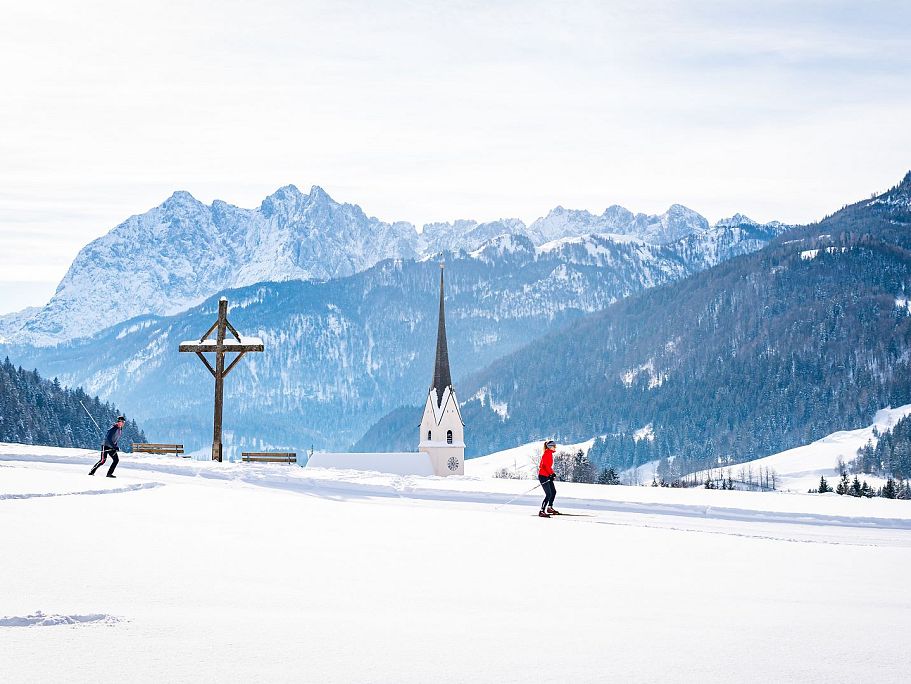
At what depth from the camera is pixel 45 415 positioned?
6206 inches

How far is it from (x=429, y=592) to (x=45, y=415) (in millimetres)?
154643

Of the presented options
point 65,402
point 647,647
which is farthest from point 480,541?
point 65,402

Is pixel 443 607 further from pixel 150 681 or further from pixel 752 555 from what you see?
pixel 752 555

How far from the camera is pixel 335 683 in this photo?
10.9m

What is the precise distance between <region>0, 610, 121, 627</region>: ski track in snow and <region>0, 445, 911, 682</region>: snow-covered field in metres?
0.03

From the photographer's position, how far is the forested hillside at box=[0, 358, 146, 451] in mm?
141125

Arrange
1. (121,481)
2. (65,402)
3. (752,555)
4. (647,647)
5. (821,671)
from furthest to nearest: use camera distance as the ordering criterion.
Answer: (65,402) < (121,481) < (752,555) < (647,647) < (821,671)

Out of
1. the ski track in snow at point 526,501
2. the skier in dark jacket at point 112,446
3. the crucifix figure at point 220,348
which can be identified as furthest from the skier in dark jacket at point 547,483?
the crucifix figure at point 220,348

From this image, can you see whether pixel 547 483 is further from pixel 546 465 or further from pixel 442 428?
pixel 442 428

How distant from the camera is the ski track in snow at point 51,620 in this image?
12406mm

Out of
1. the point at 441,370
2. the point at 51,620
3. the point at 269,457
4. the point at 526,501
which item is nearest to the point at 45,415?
the point at 441,370

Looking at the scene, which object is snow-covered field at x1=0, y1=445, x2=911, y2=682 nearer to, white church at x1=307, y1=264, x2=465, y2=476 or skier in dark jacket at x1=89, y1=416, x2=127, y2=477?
skier in dark jacket at x1=89, y1=416, x2=127, y2=477

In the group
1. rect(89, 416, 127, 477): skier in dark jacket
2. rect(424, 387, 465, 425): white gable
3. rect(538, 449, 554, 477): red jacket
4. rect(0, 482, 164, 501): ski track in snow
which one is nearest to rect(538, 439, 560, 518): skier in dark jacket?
rect(538, 449, 554, 477): red jacket

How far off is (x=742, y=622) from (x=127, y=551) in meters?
10.0
